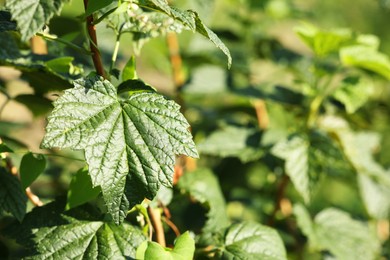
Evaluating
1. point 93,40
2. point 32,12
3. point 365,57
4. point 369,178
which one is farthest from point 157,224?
point 369,178

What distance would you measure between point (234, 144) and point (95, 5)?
3.19 ft

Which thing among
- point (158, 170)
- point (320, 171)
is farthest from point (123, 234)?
point (320, 171)

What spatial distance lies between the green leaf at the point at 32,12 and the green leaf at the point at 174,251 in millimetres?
477

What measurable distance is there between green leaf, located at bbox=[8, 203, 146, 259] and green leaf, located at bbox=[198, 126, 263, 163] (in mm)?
642

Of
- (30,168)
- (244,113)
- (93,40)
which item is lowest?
(244,113)

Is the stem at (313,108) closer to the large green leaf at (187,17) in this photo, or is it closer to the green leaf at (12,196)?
the large green leaf at (187,17)

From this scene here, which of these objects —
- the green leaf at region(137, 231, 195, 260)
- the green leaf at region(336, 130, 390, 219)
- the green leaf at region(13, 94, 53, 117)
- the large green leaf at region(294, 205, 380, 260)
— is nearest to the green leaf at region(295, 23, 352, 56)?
the green leaf at region(336, 130, 390, 219)

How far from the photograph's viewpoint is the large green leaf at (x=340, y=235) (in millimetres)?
1779

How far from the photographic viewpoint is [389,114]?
2518 millimetres

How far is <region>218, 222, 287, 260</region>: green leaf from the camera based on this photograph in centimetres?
132

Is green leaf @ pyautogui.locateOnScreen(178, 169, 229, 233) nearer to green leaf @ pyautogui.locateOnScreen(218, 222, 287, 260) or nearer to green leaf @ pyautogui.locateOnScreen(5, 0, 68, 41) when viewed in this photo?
green leaf @ pyautogui.locateOnScreen(218, 222, 287, 260)

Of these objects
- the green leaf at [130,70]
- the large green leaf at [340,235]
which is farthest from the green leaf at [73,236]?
the large green leaf at [340,235]

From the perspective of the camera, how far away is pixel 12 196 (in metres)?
1.25

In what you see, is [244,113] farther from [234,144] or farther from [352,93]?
[352,93]
